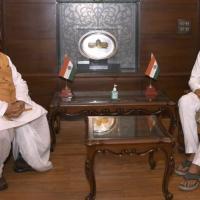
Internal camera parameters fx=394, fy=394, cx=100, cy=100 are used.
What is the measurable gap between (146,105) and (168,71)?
129 cm

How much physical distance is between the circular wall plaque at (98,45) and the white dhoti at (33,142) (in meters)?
1.63

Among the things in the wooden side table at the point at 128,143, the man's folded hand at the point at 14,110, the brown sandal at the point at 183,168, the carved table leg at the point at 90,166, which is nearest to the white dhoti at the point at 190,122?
the brown sandal at the point at 183,168

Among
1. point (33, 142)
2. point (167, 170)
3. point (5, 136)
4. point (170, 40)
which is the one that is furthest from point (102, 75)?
point (167, 170)

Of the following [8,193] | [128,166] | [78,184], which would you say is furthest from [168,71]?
[8,193]

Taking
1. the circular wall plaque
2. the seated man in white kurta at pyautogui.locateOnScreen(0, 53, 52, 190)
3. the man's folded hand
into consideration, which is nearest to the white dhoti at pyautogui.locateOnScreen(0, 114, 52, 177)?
the seated man in white kurta at pyautogui.locateOnScreen(0, 53, 52, 190)

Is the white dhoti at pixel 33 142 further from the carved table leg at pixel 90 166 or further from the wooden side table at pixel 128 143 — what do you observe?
the carved table leg at pixel 90 166

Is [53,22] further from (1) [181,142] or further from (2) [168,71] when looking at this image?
(1) [181,142]

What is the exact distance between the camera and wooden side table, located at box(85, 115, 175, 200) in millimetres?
2508

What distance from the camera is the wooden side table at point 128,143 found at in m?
2.51

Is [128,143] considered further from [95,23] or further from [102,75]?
[95,23]

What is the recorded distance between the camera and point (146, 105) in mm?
3553

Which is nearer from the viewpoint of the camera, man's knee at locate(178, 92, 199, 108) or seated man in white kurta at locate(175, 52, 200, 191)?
seated man in white kurta at locate(175, 52, 200, 191)

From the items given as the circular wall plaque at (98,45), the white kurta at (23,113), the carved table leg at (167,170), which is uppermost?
the circular wall plaque at (98,45)

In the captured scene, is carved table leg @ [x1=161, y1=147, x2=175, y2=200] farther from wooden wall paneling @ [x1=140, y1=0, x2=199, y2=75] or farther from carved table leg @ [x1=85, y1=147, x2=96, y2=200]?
wooden wall paneling @ [x1=140, y1=0, x2=199, y2=75]
